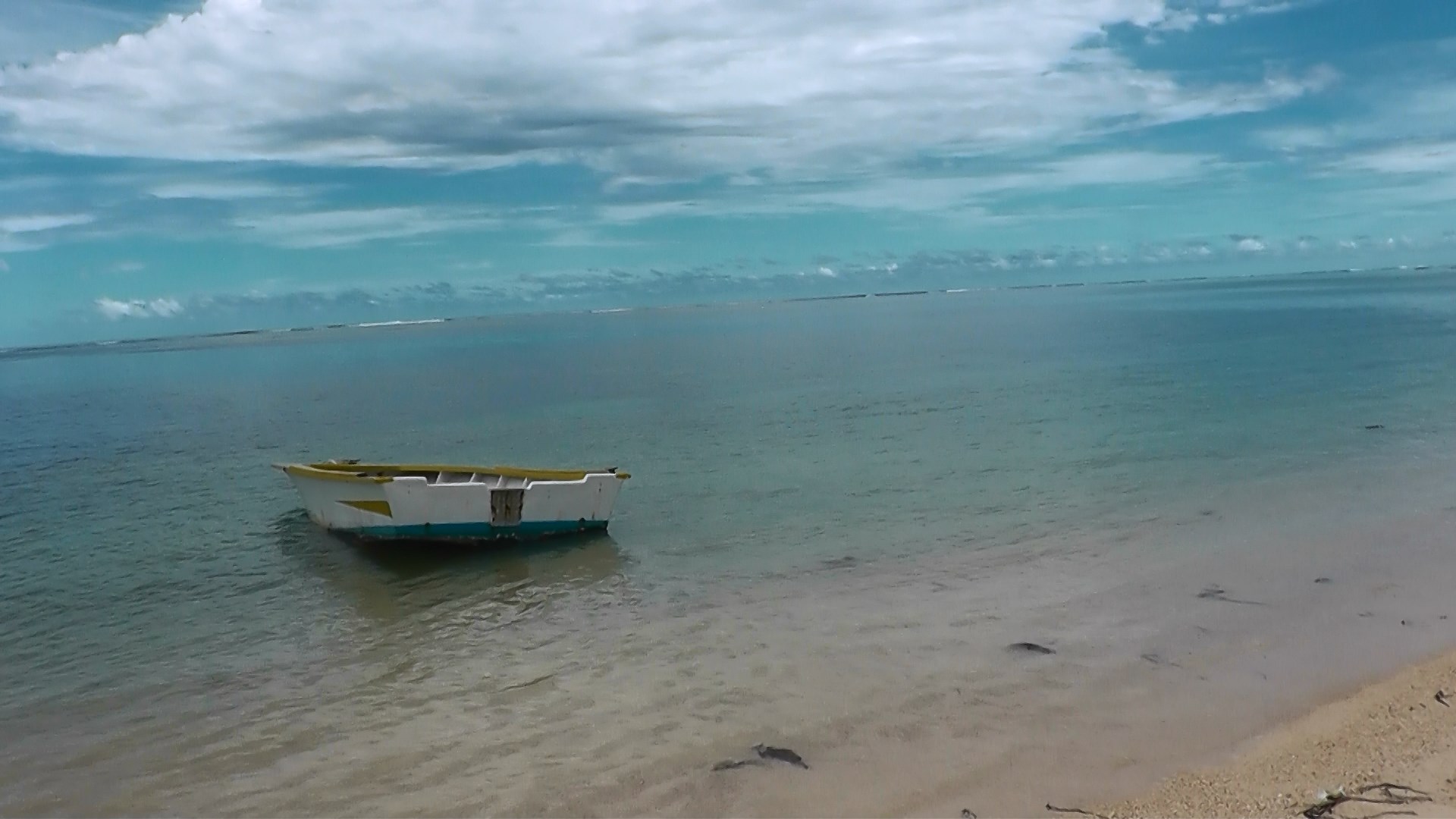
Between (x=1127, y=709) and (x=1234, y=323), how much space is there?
279 feet

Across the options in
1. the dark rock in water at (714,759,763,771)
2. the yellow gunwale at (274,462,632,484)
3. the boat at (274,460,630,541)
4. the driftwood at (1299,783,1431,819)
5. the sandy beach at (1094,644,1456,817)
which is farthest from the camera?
the yellow gunwale at (274,462,632,484)

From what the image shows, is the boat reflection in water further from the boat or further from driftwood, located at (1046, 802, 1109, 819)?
driftwood, located at (1046, 802, 1109, 819)

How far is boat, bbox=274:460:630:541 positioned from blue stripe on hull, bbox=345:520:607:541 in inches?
0.6

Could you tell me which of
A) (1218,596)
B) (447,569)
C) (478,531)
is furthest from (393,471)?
(1218,596)

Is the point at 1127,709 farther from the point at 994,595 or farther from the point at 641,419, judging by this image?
the point at 641,419

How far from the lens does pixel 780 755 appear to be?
995 cm

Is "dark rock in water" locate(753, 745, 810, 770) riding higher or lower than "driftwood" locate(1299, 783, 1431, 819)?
lower

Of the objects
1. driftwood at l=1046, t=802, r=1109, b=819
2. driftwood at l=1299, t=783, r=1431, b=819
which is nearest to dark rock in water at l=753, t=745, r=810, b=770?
driftwood at l=1046, t=802, r=1109, b=819

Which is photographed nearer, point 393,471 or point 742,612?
point 742,612

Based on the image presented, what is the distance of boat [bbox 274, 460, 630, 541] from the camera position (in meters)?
19.4

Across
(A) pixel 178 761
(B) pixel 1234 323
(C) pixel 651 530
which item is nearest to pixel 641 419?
(C) pixel 651 530

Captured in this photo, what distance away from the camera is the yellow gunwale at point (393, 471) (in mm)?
20375

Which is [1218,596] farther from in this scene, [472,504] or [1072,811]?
[472,504]

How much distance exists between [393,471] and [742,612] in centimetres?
1091
